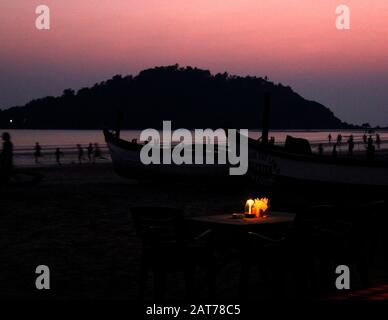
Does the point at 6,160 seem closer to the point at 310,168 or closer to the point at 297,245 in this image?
the point at 310,168

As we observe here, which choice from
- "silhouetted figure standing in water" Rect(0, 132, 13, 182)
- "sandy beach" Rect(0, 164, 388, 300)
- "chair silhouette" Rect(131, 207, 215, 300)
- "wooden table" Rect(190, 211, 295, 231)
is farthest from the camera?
"silhouetted figure standing in water" Rect(0, 132, 13, 182)

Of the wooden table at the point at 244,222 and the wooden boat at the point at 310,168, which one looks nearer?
the wooden table at the point at 244,222

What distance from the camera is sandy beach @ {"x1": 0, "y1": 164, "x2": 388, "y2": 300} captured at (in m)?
9.73

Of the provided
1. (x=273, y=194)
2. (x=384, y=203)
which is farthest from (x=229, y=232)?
(x=273, y=194)

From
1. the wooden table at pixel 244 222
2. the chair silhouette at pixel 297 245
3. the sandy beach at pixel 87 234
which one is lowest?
the sandy beach at pixel 87 234

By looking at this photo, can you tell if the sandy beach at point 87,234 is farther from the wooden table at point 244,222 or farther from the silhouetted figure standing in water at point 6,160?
the wooden table at point 244,222

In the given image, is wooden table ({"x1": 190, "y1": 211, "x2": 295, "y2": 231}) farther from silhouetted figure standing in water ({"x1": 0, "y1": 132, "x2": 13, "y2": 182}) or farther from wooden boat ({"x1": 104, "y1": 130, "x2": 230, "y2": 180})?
wooden boat ({"x1": 104, "y1": 130, "x2": 230, "y2": 180})

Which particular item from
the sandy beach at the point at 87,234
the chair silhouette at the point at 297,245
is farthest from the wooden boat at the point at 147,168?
the chair silhouette at the point at 297,245

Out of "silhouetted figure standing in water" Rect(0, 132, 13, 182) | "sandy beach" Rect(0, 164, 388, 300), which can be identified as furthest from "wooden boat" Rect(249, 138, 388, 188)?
"silhouetted figure standing in water" Rect(0, 132, 13, 182)

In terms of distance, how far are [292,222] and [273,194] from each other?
11.6m

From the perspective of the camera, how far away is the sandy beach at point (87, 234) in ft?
31.9

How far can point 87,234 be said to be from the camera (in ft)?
48.7

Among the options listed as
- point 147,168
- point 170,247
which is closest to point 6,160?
point 147,168

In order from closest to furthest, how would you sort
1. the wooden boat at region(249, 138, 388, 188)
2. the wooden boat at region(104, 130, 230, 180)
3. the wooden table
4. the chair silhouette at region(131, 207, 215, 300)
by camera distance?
the chair silhouette at region(131, 207, 215, 300) < the wooden table < the wooden boat at region(249, 138, 388, 188) < the wooden boat at region(104, 130, 230, 180)
